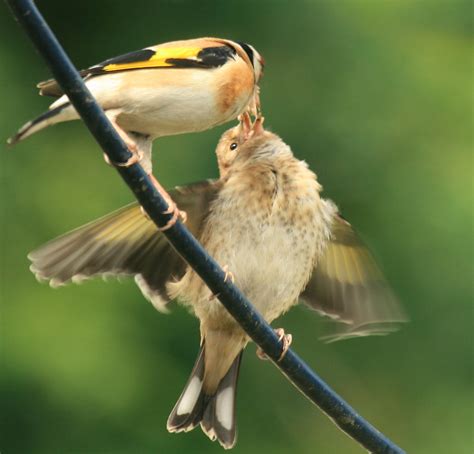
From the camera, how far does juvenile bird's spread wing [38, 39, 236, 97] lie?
142 inches

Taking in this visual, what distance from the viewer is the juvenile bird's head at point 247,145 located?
4309 millimetres

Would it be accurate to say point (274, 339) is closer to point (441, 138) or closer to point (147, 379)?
point (147, 379)

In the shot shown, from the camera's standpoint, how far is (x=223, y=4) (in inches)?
259

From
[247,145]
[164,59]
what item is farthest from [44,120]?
[247,145]

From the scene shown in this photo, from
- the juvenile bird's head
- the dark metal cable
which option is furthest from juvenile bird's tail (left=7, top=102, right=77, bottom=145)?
the juvenile bird's head

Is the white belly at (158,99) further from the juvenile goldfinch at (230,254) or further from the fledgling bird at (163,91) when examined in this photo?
the juvenile goldfinch at (230,254)

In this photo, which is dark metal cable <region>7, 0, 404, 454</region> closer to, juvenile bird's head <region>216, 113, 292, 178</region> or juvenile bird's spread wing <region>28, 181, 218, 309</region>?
juvenile bird's spread wing <region>28, 181, 218, 309</region>

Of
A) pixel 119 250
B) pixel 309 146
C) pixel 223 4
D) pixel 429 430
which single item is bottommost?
pixel 429 430

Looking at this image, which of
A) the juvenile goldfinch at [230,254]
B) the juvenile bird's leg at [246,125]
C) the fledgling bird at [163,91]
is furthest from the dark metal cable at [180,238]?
the juvenile bird's leg at [246,125]

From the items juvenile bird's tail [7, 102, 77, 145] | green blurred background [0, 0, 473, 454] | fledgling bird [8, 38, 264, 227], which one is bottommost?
green blurred background [0, 0, 473, 454]

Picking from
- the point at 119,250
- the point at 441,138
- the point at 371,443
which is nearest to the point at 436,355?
the point at 441,138

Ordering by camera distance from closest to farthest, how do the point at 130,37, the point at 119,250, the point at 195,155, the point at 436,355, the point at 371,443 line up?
1. the point at 371,443
2. the point at 119,250
3. the point at 195,155
4. the point at 436,355
5. the point at 130,37

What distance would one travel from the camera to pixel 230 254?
165 inches

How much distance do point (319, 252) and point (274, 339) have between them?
3.63 feet
